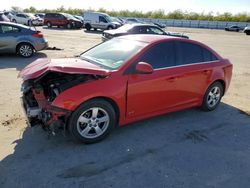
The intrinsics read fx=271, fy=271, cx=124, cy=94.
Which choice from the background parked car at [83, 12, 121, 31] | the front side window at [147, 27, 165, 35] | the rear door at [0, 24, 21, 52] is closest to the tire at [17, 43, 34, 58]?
the rear door at [0, 24, 21, 52]

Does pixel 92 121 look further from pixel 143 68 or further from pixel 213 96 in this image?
pixel 213 96

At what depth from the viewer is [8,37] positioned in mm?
10773

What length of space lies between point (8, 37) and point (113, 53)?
7.58 m

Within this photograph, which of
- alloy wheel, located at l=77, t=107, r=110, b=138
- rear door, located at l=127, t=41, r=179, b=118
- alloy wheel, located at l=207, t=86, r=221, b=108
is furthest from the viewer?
alloy wheel, located at l=207, t=86, r=221, b=108

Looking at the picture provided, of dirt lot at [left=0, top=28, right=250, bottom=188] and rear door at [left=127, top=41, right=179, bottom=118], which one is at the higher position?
rear door at [left=127, top=41, right=179, bottom=118]

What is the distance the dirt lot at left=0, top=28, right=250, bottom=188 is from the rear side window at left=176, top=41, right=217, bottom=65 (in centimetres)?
113

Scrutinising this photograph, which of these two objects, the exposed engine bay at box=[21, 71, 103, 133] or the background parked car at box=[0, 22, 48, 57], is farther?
the background parked car at box=[0, 22, 48, 57]

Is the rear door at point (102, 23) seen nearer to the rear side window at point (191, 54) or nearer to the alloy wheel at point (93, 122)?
the rear side window at point (191, 54)

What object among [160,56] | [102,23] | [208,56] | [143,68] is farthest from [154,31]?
[102,23]

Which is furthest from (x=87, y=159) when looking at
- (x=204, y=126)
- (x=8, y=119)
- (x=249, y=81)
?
(x=249, y=81)

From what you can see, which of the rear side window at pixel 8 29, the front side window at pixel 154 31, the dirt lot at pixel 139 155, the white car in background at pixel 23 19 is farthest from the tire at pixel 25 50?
the white car in background at pixel 23 19

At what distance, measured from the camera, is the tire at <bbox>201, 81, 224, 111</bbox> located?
18.4 feet

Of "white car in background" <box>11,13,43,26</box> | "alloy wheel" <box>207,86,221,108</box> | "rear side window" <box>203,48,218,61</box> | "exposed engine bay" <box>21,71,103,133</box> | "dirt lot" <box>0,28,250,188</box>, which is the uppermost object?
"rear side window" <box>203,48,218,61</box>

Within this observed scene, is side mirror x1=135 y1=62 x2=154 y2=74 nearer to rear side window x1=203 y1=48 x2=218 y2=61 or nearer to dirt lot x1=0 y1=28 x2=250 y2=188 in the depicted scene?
dirt lot x1=0 y1=28 x2=250 y2=188
